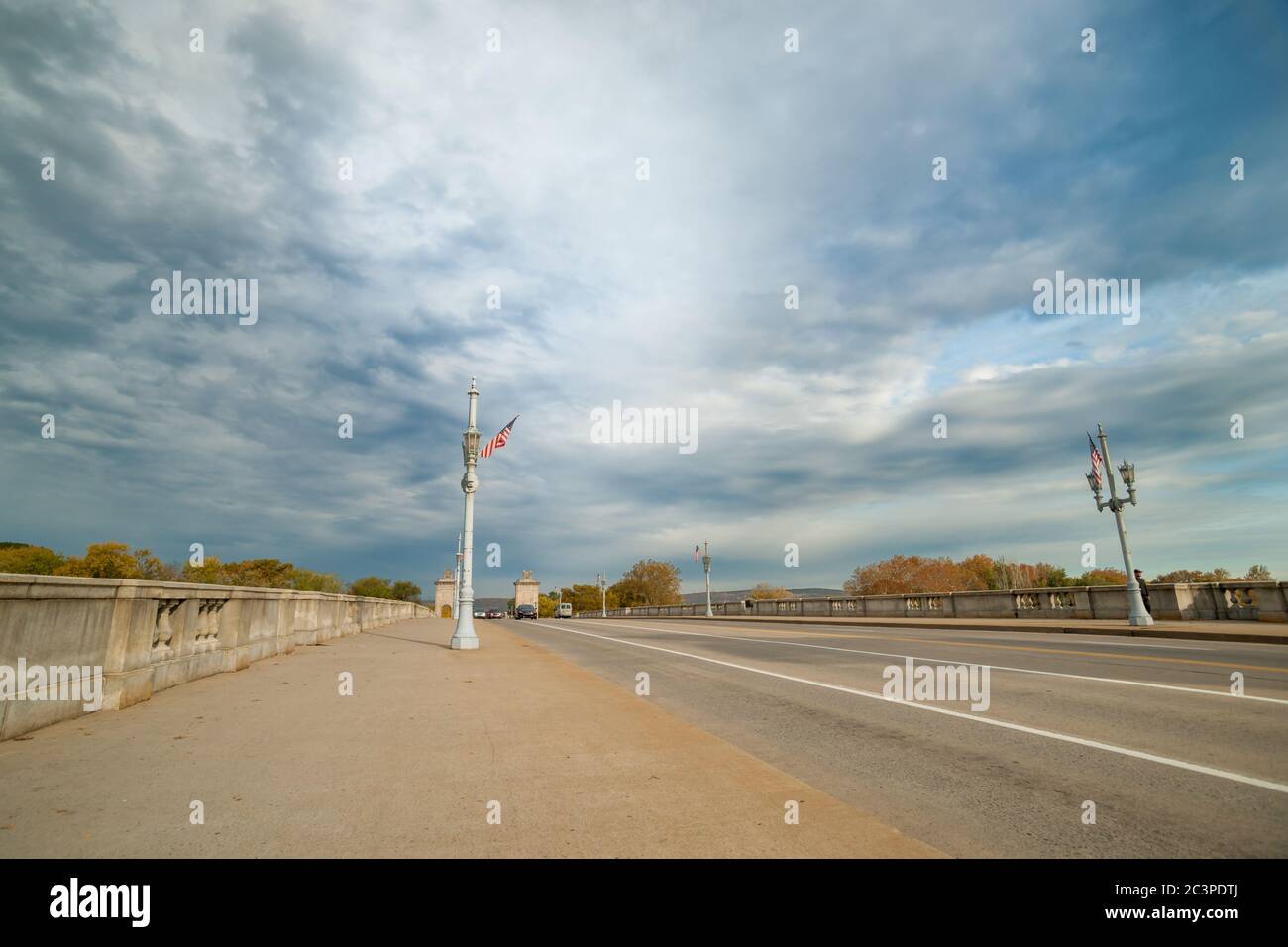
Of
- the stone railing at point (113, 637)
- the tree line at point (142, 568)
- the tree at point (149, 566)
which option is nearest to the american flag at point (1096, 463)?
the stone railing at point (113, 637)

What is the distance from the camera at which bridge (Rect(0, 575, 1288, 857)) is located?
11.8 ft

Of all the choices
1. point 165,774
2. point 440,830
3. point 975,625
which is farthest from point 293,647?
point 975,625

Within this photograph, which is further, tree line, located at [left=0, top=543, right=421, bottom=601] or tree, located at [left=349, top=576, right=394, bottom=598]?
tree, located at [left=349, top=576, right=394, bottom=598]

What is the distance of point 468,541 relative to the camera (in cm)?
1827

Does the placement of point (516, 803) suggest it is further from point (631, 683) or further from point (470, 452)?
point (470, 452)

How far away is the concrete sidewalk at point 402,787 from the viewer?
3453 mm

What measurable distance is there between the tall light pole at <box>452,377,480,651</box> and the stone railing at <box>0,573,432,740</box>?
→ 18.4ft

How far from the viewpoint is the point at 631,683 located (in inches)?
424

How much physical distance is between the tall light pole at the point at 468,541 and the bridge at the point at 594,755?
6.18m

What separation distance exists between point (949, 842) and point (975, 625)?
24.3 m

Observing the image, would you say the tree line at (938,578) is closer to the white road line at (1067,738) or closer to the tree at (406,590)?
the white road line at (1067,738)

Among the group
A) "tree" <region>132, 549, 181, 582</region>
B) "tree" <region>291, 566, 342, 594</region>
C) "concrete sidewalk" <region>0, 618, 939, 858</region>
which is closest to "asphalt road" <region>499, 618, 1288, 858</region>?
"concrete sidewalk" <region>0, 618, 939, 858</region>

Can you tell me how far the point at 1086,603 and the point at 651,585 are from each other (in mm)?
106986

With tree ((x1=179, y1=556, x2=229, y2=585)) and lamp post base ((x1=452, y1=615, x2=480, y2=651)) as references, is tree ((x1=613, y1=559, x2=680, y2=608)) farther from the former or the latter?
lamp post base ((x1=452, y1=615, x2=480, y2=651))
